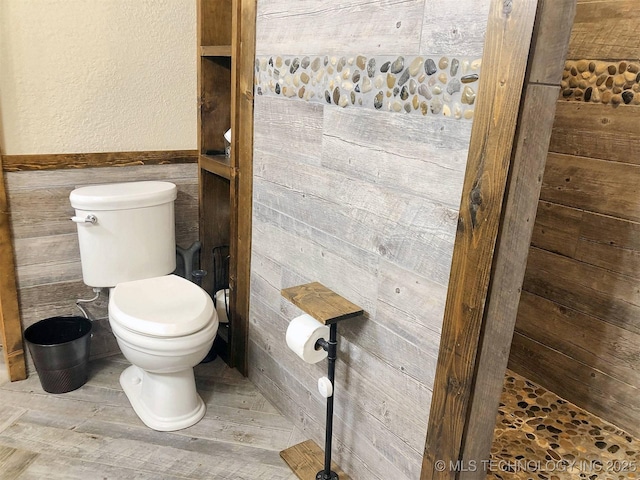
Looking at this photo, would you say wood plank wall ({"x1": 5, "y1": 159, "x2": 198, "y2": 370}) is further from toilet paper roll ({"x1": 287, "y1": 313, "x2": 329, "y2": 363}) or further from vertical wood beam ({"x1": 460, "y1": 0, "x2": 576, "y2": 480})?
vertical wood beam ({"x1": 460, "y1": 0, "x2": 576, "y2": 480})

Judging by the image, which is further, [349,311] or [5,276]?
[5,276]

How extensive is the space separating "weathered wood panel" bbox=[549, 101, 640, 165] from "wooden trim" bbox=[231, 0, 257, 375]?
1309 mm

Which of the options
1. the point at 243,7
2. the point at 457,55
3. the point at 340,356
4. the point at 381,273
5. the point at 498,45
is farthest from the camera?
the point at 243,7

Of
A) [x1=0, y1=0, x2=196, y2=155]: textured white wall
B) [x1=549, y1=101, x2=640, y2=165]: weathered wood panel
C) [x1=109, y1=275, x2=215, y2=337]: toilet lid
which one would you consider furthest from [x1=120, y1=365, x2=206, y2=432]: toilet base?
[x1=549, y1=101, x2=640, y2=165]: weathered wood panel

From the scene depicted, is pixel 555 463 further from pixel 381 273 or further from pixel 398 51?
pixel 398 51

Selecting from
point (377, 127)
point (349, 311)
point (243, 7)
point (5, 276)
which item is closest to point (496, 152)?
point (377, 127)

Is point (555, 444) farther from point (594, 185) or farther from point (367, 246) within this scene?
point (367, 246)

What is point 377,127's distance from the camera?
1.42m

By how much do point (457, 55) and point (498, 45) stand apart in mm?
120

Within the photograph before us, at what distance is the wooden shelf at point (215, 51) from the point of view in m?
2.13

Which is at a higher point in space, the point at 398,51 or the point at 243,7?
the point at 243,7

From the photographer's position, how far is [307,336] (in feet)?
5.26

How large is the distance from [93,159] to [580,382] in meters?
2.33

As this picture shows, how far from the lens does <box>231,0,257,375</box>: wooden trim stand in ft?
6.37
